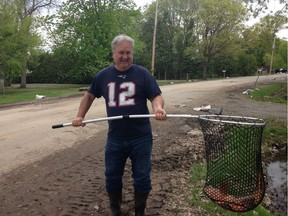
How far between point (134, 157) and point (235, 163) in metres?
1.14

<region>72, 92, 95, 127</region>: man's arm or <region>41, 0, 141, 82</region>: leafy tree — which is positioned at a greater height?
<region>41, 0, 141, 82</region>: leafy tree

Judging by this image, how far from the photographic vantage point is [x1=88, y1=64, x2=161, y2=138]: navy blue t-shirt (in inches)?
161

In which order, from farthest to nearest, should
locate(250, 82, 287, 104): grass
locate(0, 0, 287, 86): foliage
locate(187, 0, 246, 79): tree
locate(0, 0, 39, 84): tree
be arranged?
locate(187, 0, 246, 79): tree, locate(0, 0, 287, 86): foliage, locate(0, 0, 39, 84): tree, locate(250, 82, 287, 104): grass

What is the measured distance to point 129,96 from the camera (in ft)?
13.4

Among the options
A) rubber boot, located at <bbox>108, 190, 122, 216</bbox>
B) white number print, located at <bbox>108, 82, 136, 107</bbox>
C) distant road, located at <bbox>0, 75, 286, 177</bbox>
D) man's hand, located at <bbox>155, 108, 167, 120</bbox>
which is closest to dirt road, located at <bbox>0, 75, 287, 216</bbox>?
distant road, located at <bbox>0, 75, 286, 177</bbox>

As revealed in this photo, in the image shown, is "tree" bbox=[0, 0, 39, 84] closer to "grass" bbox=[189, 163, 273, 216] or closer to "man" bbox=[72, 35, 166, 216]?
"grass" bbox=[189, 163, 273, 216]

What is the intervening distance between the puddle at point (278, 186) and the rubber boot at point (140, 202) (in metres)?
2.41

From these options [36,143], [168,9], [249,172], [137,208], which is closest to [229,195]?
[249,172]

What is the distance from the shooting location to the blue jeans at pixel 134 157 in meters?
4.12

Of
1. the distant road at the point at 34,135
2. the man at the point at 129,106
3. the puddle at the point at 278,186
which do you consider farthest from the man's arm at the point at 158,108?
the distant road at the point at 34,135

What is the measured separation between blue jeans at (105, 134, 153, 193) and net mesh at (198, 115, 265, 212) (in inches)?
28.1

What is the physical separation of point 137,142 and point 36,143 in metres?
5.14

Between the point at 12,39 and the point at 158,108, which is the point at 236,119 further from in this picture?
the point at 12,39

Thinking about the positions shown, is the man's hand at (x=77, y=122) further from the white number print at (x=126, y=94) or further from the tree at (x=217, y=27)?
the tree at (x=217, y=27)
